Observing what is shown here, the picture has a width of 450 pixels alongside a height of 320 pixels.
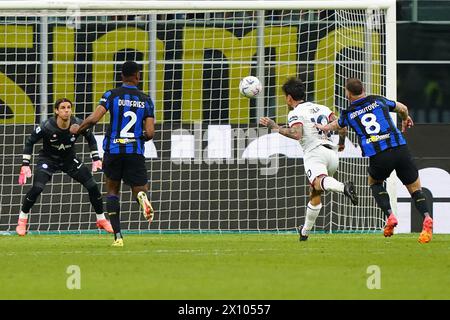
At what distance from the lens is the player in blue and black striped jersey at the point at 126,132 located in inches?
557

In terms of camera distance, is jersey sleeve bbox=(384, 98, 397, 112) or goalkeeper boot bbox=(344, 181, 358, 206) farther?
jersey sleeve bbox=(384, 98, 397, 112)

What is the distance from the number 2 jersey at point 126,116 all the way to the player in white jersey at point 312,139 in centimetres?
192

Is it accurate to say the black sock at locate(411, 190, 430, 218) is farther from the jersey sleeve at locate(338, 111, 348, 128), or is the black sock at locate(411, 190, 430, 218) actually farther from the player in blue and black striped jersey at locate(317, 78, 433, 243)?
the jersey sleeve at locate(338, 111, 348, 128)

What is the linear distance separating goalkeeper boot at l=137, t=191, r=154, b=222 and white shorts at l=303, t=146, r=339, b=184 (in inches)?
97.5

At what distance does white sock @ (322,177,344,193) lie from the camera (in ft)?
48.1

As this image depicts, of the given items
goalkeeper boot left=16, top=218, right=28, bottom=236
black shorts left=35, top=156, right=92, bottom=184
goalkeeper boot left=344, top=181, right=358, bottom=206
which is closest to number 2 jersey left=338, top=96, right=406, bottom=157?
goalkeeper boot left=344, top=181, right=358, bottom=206

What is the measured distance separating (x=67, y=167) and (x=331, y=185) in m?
4.66

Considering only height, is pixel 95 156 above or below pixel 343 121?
below

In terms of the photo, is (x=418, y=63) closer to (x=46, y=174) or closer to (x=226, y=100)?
(x=226, y=100)

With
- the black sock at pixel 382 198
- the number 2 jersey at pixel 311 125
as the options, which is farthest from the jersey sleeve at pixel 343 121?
the black sock at pixel 382 198

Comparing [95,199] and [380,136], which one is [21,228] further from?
[380,136]

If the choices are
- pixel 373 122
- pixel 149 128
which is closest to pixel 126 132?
pixel 149 128

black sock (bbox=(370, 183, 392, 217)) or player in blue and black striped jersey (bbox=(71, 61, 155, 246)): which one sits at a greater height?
player in blue and black striped jersey (bbox=(71, 61, 155, 246))

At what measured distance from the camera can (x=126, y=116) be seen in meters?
14.2
